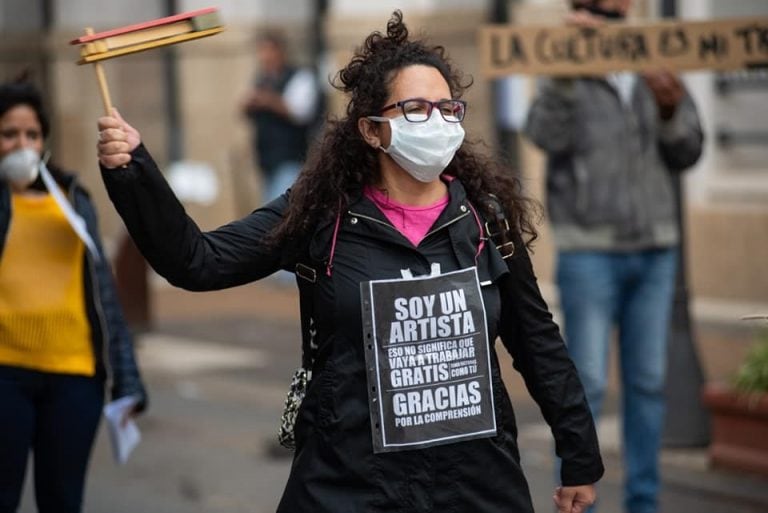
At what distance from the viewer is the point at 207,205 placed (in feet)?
61.5

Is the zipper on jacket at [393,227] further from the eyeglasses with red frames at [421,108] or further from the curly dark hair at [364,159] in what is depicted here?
the eyeglasses with red frames at [421,108]

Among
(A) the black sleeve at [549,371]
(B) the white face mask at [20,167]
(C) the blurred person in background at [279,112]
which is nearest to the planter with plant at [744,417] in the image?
(B) the white face mask at [20,167]

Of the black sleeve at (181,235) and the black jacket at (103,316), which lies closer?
the black sleeve at (181,235)

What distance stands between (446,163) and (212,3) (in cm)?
1695

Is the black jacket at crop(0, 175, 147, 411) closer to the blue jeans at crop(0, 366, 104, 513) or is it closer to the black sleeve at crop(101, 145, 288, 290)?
the blue jeans at crop(0, 366, 104, 513)

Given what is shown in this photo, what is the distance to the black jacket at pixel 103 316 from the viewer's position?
5.79 metres

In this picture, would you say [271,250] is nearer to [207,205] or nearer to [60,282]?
[60,282]

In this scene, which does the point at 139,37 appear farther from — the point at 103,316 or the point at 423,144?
the point at 103,316

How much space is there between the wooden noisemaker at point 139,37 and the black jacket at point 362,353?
24 centimetres

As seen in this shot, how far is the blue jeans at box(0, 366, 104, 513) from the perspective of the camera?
221 inches

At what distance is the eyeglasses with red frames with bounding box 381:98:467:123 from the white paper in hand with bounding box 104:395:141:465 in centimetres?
221

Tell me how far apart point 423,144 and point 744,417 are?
4191 millimetres

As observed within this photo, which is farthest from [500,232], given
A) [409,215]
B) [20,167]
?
[20,167]

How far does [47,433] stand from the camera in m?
5.64
